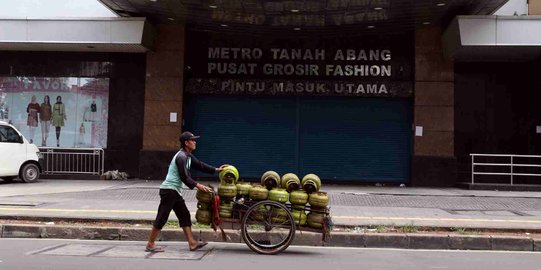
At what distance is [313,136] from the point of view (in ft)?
59.1

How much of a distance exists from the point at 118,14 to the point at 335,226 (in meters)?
10.5

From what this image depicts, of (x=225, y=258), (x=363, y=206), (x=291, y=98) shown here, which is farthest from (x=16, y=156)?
(x=225, y=258)

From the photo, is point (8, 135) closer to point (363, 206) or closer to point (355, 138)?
point (363, 206)

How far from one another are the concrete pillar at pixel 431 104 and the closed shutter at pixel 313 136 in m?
0.56

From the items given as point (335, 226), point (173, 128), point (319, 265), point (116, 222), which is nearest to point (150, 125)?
point (173, 128)

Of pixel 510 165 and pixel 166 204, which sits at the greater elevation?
pixel 510 165

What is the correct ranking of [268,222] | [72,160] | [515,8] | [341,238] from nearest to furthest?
[268,222]
[341,238]
[515,8]
[72,160]

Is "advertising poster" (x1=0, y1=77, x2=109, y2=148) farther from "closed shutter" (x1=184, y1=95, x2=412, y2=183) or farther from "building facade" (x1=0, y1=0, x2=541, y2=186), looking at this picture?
"closed shutter" (x1=184, y1=95, x2=412, y2=183)

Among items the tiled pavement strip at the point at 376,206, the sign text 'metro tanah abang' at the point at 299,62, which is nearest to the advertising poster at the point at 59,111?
the tiled pavement strip at the point at 376,206

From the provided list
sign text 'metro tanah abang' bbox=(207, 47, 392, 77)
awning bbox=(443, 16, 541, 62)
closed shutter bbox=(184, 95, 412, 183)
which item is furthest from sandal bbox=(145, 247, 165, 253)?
awning bbox=(443, 16, 541, 62)

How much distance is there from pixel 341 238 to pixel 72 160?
1170cm

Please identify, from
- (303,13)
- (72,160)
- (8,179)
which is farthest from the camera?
(72,160)

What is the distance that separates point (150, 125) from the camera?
17781 mm

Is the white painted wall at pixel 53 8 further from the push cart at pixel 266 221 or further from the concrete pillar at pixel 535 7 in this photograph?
the concrete pillar at pixel 535 7
